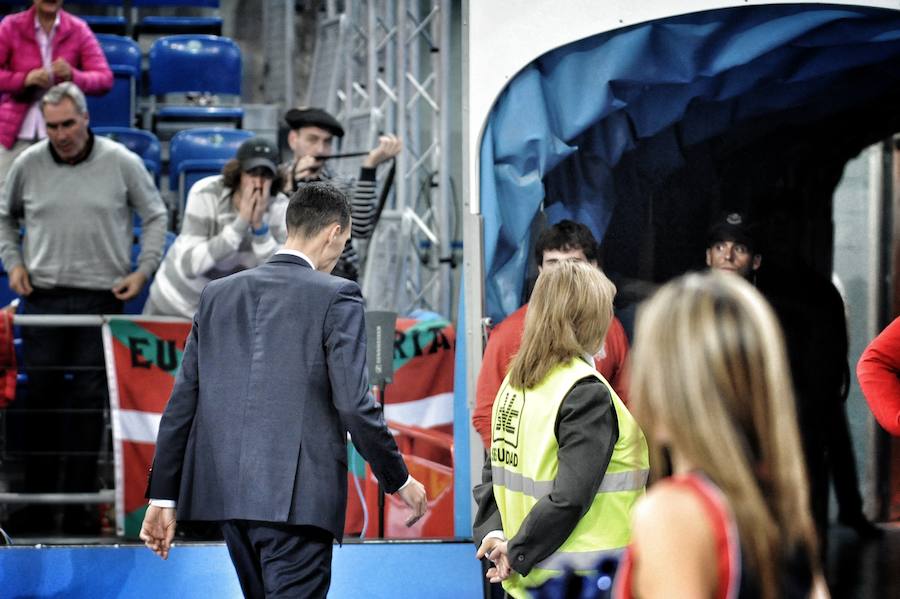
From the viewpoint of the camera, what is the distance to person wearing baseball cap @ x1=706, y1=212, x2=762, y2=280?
4574mm

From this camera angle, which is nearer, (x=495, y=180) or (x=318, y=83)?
(x=495, y=180)

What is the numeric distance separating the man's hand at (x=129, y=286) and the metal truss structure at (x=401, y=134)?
63.4 inches

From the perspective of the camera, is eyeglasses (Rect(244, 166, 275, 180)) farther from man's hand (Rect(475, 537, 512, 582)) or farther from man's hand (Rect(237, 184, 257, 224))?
man's hand (Rect(475, 537, 512, 582))

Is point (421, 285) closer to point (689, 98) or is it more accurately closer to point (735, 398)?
point (689, 98)

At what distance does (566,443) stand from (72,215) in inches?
142

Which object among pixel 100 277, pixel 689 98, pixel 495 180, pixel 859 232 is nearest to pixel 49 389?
pixel 100 277

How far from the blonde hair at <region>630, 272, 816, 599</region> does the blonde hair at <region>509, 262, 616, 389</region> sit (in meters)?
1.38

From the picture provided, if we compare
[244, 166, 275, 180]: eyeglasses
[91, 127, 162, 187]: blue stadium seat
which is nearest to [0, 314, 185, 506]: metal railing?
[244, 166, 275, 180]: eyeglasses

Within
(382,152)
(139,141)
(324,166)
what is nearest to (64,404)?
(324,166)

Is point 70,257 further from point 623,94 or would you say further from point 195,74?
point 195,74

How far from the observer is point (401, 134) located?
7.64 meters

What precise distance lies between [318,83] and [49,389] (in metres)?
4.88

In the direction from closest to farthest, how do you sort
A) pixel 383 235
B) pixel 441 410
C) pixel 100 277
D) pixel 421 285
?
pixel 441 410 < pixel 100 277 < pixel 383 235 < pixel 421 285

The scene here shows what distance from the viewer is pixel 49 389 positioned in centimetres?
544
